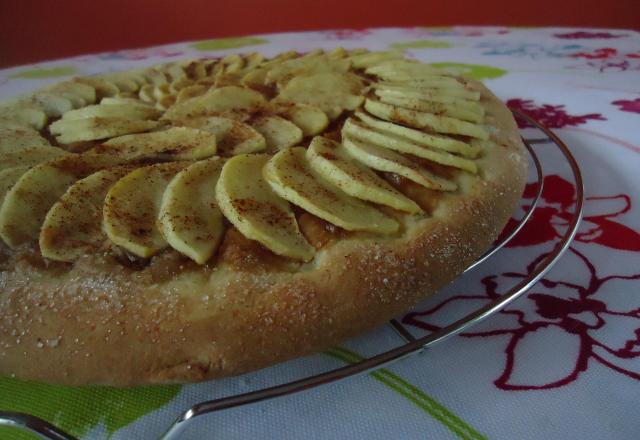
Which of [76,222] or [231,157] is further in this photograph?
[231,157]

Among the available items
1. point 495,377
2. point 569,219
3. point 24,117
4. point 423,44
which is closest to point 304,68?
point 24,117

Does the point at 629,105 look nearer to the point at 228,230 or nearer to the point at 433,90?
the point at 433,90

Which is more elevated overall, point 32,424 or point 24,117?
point 24,117

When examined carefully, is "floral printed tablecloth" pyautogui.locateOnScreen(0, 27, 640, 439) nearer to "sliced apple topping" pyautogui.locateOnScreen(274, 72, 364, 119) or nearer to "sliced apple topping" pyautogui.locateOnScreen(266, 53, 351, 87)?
"sliced apple topping" pyautogui.locateOnScreen(274, 72, 364, 119)

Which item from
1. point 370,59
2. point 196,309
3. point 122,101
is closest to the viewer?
point 196,309

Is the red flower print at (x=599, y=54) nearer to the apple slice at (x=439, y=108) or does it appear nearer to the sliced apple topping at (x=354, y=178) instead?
the apple slice at (x=439, y=108)

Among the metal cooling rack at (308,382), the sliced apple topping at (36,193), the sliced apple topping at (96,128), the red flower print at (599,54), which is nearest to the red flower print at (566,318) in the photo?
the metal cooling rack at (308,382)

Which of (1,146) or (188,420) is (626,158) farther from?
(1,146)

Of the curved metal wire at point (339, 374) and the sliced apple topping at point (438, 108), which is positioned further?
the sliced apple topping at point (438, 108)
